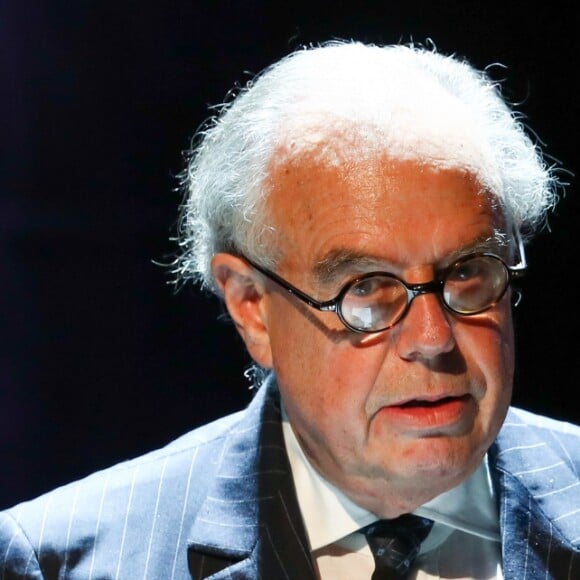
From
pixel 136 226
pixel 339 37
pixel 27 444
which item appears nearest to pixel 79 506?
pixel 27 444

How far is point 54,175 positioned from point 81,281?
0.70ft

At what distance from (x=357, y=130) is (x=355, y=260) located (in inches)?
8.4

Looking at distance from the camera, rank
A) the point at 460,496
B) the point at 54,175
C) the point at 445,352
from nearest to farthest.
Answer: the point at 445,352 → the point at 460,496 → the point at 54,175

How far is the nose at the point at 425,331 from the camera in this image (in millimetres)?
1738

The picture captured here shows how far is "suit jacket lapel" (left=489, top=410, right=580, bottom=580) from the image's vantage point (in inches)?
75.7

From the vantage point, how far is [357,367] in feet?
5.86

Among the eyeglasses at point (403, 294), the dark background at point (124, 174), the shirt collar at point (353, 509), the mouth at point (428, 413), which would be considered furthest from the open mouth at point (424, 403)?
the dark background at point (124, 174)

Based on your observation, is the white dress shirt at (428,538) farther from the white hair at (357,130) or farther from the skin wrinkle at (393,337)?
the white hair at (357,130)

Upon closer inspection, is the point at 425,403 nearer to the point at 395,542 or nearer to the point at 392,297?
the point at 392,297

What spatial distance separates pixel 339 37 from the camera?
2.44 m

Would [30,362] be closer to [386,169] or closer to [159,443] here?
[159,443]

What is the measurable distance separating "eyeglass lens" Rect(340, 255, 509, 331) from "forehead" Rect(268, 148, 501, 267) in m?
0.04

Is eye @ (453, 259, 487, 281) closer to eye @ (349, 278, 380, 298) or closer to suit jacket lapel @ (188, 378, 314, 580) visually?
eye @ (349, 278, 380, 298)

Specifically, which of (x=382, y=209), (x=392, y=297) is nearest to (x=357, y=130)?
(x=382, y=209)
